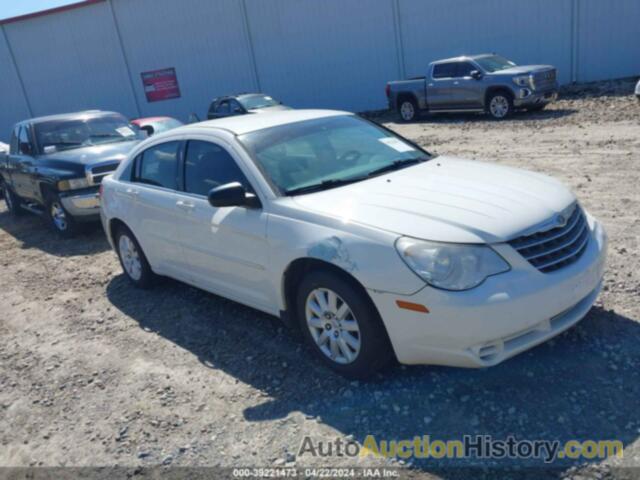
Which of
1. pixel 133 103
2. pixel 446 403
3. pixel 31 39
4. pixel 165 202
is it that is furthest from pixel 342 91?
pixel 446 403

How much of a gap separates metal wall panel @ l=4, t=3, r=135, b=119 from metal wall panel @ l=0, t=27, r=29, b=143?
0.46m

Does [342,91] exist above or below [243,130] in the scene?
below

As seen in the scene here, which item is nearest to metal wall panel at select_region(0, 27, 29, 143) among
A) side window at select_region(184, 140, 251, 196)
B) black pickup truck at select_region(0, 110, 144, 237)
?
black pickup truck at select_region(0, 110, 144, 237)

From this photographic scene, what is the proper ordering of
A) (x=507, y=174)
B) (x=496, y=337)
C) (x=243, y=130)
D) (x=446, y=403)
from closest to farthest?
(x=496, y=337) → (x=446, y=403) → (x=507, y=174) → (x=243, y=130)

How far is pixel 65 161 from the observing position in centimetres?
854

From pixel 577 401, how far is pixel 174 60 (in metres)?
25.0

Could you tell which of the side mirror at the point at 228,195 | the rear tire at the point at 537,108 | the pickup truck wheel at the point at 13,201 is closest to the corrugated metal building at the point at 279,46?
the rear tire at the point at 537,108

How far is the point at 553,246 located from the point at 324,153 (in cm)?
182

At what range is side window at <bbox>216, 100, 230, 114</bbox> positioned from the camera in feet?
57.1

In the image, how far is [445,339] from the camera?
3121 millimetres

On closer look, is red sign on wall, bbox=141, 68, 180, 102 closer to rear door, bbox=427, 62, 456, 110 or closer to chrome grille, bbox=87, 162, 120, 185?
rear door, bbox=427, 62, 456, 110

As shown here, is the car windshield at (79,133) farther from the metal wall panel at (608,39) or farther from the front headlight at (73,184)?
the metal wall panel at (608,39)

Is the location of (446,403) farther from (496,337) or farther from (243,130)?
(243,130)

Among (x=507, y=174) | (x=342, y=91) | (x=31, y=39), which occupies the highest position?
(x=31, y=39)
